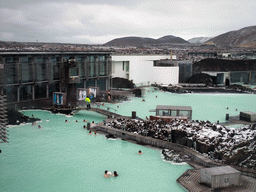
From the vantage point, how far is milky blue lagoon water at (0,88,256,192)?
41.0ft

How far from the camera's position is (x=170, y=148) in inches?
652

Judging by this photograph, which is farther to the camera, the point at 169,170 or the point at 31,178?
the point at 169,170

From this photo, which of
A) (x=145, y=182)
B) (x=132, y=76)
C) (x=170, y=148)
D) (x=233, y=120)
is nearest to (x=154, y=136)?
(x=170, y=148)

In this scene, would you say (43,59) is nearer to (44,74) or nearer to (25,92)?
(44,74)

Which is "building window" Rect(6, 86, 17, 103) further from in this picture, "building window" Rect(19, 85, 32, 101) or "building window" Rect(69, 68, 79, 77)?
"building window" Rect(69, 68, 79, 77)

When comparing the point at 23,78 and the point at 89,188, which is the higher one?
the point at 23,78

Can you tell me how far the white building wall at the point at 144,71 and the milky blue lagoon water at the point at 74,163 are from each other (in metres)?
22.4

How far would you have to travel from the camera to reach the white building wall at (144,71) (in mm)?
44562

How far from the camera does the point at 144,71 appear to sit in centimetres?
4788

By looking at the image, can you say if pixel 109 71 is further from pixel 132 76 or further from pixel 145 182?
pixel 145 182

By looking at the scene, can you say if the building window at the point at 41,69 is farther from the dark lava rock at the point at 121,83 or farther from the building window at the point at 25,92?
the dark lava rock at the point at 121,83

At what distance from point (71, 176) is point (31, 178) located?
5.61 ft

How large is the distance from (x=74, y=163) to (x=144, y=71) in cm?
3434

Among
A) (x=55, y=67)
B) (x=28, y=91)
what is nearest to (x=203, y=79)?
(x=55, y=67)
